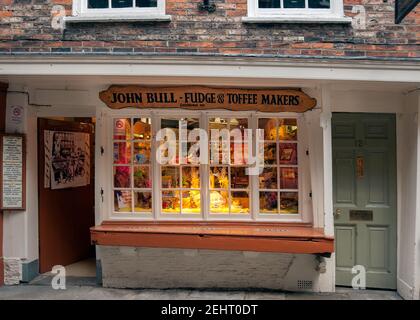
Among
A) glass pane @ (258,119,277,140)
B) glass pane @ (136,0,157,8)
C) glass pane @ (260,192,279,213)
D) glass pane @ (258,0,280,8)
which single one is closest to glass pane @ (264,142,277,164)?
glass pane @ (258,119,277,140)

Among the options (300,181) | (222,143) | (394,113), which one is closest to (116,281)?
(222,143)

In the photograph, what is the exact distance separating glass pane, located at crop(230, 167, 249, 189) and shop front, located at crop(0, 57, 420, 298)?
1 cm

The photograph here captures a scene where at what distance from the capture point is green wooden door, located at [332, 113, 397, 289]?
22.0 feet

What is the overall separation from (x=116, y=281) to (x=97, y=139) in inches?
82.6

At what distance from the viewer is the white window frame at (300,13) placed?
20.7ft

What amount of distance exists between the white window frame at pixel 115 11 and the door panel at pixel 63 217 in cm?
186

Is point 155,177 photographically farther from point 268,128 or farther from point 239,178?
point 268,128

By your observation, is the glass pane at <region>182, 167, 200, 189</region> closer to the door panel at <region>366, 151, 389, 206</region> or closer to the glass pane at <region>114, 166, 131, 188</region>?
the glass pane at <region>114, 166, 131, 188</region>

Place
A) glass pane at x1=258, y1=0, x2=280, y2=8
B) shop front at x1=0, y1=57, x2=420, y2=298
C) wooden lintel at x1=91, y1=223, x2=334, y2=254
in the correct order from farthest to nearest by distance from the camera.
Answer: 1. glass pane at x1=258, y1=0, x2=280, y2=8
2. shop front at x1=0, y1=57, x2=420, y2=298
3. wooden lintel at x1=91, y1=223, x2=334, y2=254

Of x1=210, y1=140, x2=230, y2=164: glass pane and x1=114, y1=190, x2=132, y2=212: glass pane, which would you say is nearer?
x1=210, y1=140, x2=230, y2=164: glass pane

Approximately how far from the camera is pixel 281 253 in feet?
21.0

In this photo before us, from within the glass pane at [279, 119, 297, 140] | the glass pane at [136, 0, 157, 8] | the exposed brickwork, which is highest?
the glass pane at [136, 0, 157, 8]

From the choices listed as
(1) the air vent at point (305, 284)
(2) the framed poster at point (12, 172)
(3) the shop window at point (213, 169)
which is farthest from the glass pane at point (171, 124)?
(1) the air vent at point (305, 284)

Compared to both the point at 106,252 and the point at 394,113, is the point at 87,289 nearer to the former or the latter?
the point at 106,252
